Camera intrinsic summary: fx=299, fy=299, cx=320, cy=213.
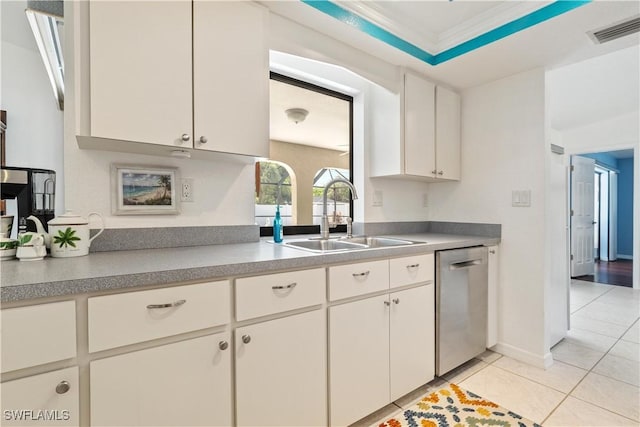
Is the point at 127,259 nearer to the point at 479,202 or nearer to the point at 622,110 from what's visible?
the point at 479,202

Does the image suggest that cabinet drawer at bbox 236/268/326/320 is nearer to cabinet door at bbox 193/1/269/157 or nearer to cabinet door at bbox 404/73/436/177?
cabinet door at bbox 193/1/269/157

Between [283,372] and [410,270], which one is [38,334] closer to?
[283,372]

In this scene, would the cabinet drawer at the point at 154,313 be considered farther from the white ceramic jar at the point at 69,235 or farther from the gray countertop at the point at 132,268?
the white ceramic jar at the point at 69,235

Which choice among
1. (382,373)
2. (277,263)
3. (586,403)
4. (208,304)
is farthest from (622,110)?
(208,304)

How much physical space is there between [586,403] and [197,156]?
8.42 feet

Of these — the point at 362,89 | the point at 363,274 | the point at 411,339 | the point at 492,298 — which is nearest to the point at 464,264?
the point at 492,298

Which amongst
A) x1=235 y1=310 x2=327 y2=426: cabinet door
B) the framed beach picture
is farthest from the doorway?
the framed beach picture

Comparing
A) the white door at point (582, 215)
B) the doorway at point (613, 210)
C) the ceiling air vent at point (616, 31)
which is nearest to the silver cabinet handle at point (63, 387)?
the ceiling air vent at point (616, 31)

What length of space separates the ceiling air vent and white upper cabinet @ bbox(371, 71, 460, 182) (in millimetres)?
915

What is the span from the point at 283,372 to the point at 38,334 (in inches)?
31.8

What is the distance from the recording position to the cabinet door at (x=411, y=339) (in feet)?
5.35

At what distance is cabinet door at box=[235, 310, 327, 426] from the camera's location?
1132 millimetres

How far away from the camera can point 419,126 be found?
2314 mm

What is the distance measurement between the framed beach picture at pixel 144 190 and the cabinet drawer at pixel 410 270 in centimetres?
120
